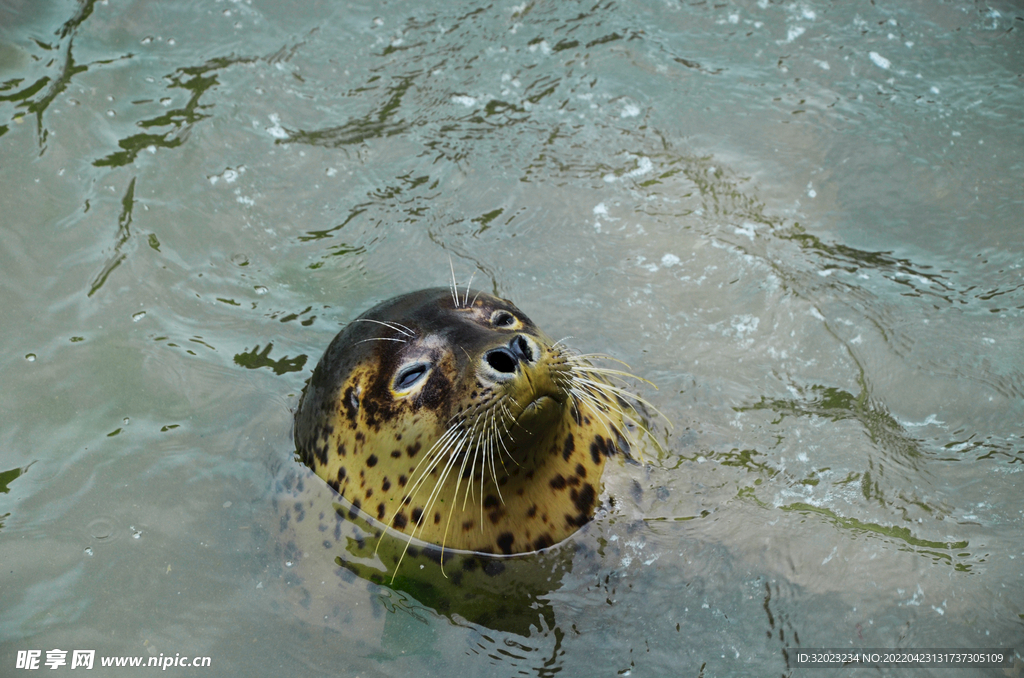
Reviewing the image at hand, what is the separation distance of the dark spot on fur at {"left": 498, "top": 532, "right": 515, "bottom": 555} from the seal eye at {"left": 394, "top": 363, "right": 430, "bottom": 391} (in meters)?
0.69

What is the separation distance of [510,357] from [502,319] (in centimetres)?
64

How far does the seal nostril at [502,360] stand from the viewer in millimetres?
2836

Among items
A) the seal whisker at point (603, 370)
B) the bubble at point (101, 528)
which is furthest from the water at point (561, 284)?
the seal whisker at point (603, 370)

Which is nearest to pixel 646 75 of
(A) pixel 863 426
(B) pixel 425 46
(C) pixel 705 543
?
(B) pixel 425 46

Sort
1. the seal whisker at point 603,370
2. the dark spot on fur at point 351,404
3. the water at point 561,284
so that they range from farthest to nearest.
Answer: the dark spot on fur at point 351,404 < the water at point 561,284 < the seal whisker at point 603,370

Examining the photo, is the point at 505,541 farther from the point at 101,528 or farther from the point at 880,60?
the point at 880,60

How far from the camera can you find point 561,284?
4.67 m

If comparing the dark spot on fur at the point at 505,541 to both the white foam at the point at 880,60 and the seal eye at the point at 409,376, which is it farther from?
the white foam at the point at 880,60

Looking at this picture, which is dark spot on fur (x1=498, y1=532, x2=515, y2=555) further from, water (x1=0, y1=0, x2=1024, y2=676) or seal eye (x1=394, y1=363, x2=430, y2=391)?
seal eye (x1=394, y1=363, x2=430, y2=391)

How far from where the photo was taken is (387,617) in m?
3.25

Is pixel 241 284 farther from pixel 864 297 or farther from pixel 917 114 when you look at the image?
pixel 917 114

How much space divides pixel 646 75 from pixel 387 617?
4072mm

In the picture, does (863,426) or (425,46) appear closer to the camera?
(863,426)

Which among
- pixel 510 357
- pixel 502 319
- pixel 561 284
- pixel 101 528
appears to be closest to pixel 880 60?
pixel 561 284
